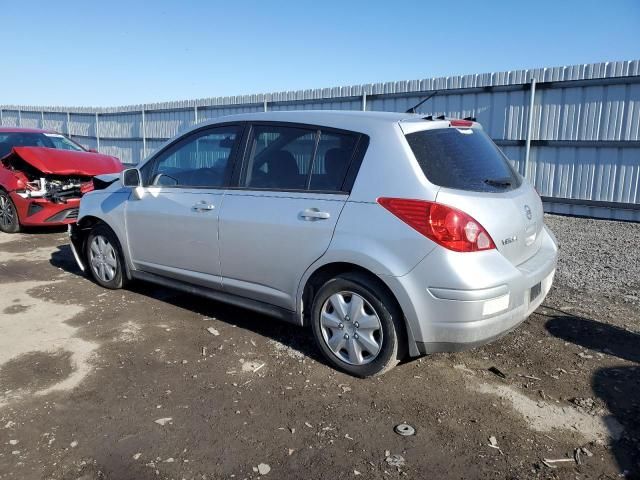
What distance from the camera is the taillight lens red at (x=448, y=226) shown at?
3.04 metres

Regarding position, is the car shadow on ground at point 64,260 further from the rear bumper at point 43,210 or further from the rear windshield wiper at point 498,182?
the rear windshield wiper at point 498,182

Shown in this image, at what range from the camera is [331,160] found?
11.8ft

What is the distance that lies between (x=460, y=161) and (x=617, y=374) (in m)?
1.82

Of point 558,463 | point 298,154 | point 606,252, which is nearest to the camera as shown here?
point 558,463

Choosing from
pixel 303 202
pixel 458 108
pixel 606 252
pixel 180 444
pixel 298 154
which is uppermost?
pixel 458 108

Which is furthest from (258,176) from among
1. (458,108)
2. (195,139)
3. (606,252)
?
(458,108)

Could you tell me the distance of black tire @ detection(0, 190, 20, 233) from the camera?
27.1 ft

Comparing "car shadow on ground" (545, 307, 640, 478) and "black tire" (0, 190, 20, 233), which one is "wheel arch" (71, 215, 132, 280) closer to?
"black tire" (0, 190, 20, 233)

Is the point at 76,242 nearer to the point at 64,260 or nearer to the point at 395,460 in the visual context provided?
the point at 64,260

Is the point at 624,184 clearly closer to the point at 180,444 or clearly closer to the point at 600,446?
the point at 600,446

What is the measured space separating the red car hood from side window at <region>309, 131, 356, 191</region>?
588 cm

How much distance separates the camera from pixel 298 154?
3854mm

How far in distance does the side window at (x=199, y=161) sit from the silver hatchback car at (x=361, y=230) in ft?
0.04

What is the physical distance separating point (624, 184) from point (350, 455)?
8289 millimetres
